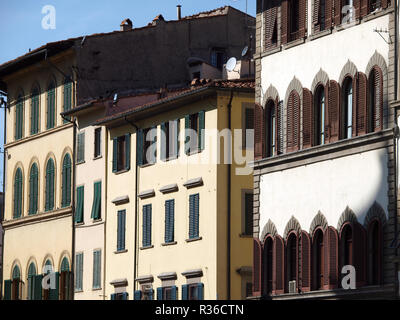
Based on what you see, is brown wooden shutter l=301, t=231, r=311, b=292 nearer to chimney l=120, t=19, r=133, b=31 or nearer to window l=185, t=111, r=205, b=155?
window l=185, t=111, r=205, b=155

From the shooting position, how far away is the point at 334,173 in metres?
41.7

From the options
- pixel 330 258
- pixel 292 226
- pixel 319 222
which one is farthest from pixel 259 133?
pixel 330 258

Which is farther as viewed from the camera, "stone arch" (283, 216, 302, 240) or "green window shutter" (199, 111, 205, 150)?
"green window shutter" (199, 111, 205, 150)

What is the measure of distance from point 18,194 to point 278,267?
28.2 meters

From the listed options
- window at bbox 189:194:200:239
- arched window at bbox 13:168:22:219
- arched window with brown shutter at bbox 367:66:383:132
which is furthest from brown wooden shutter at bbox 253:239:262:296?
arched window at bbox 13:168:22:219

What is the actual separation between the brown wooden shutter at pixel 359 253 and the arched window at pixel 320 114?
12.2ft

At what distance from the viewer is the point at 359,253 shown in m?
40.1

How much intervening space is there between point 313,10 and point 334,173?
5.36 meters

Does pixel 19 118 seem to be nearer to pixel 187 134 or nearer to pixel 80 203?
pixel 80 203

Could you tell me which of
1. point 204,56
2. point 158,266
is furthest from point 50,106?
point 158,266

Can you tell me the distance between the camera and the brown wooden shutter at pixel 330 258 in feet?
135

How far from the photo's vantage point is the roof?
52031mm

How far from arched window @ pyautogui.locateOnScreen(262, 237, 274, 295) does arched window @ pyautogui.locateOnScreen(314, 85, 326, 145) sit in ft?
12.7
